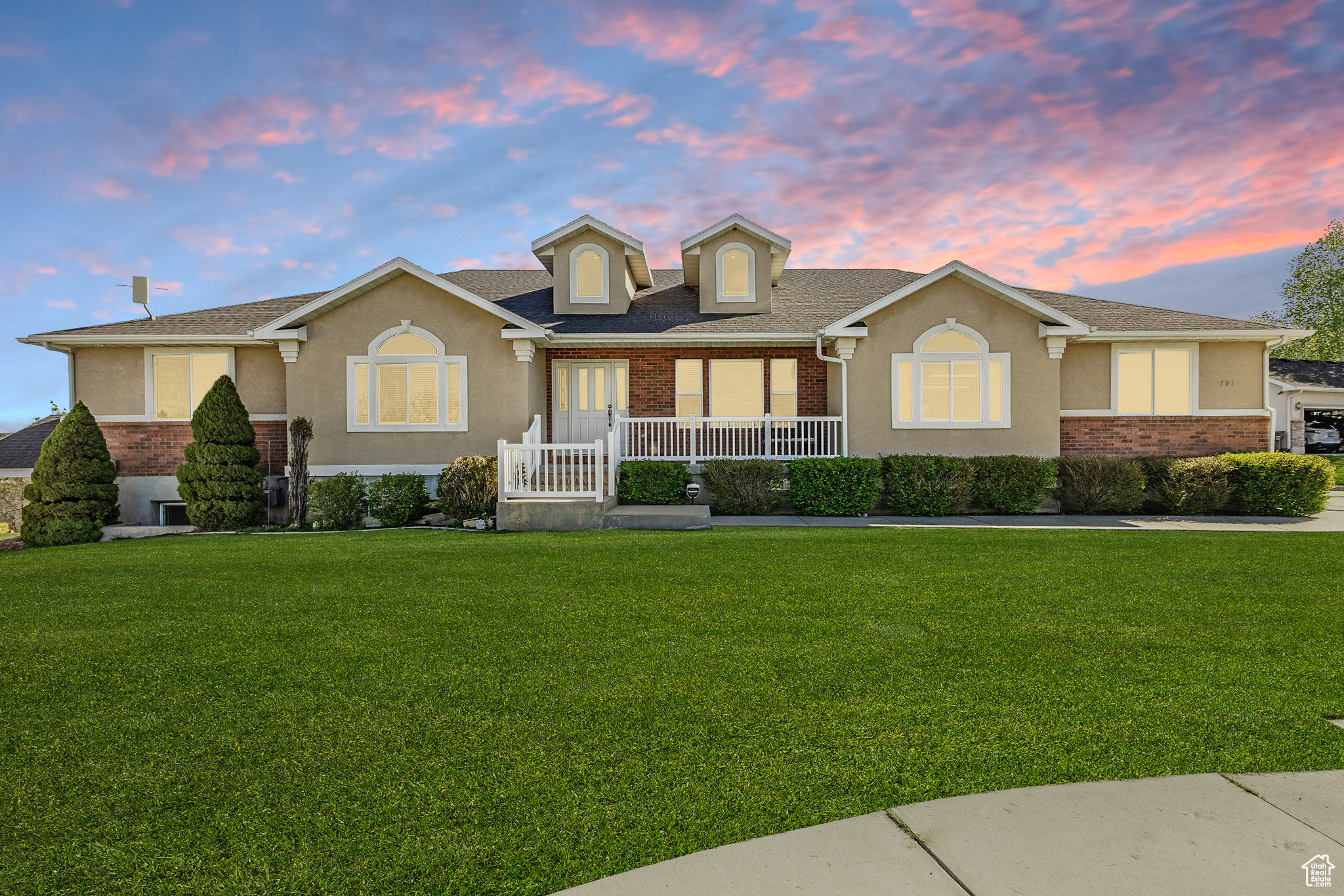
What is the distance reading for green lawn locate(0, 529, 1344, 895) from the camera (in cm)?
247

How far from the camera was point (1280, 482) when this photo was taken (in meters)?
13.3

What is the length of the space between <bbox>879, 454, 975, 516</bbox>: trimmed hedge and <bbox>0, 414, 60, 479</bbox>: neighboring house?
19.8 m

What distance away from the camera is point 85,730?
11.3ft

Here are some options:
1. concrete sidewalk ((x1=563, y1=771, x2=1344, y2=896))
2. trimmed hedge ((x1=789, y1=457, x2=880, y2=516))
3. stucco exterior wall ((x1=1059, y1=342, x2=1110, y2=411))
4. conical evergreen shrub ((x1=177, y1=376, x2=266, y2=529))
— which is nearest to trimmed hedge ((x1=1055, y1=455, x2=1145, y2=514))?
stucco exterior wall ((x1=1059, y1=342, x2=1110, y2=411))

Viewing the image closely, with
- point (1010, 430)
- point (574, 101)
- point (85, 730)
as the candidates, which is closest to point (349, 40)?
point (574, 101)

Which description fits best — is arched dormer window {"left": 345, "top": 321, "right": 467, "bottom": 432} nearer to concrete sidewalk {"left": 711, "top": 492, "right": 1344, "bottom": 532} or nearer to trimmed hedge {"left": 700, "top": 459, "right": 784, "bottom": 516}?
trimmed hedge {"left": 700, "top": 459, "right": 784, "bottom": 516}

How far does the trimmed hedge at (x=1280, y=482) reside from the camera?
13.1 metres

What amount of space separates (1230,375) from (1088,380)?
125 inches

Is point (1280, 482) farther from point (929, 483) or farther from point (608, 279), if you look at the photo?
point (608, 279)

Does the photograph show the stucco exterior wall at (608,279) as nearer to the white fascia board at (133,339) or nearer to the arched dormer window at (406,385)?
the arched dormer window at (406,385)

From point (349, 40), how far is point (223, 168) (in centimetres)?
511

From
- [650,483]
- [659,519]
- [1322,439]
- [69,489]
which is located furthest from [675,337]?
[1322,439]

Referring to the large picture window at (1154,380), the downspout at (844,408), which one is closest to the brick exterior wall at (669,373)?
the downspout at (844,408)

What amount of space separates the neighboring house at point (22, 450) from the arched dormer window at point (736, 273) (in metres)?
16.7
